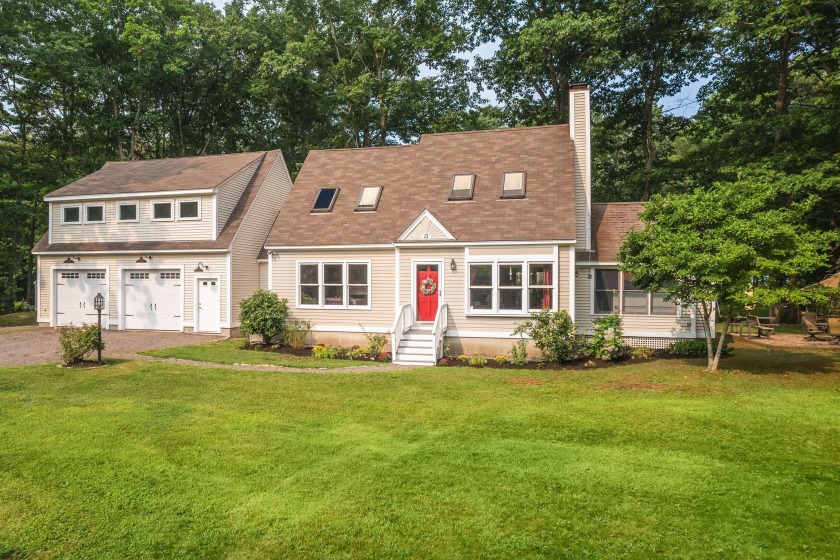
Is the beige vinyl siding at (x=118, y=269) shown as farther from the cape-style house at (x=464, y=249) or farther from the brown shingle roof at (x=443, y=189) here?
the brown shingle roof at (x=443, y=189)

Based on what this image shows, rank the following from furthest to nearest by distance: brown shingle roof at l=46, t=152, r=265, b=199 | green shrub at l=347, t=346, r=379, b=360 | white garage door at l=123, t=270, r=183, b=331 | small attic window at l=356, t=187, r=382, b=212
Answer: brown shingle roof at l=46, t=152, r=265, b=199 → white garage door at l=123, t=270, r=183, b=331 → small attic window at l=356, t=187, r=382, b=212 → green shrub at l=347, t=346, r=379, b=360

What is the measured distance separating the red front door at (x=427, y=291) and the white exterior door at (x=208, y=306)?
8574 millimetres

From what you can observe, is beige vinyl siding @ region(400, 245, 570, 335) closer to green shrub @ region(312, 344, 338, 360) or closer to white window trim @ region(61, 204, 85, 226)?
green shrub @ region(312, 344, 338, 360)

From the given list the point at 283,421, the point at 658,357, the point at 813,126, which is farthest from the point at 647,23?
the point at 283,421

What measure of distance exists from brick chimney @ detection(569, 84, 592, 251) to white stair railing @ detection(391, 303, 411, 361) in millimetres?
6510

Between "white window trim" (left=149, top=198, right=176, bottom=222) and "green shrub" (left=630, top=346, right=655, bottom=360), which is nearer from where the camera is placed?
"green shrub" (left=630, top=346, right=655, bottom=360)

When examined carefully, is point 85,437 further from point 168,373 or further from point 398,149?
point 398,149

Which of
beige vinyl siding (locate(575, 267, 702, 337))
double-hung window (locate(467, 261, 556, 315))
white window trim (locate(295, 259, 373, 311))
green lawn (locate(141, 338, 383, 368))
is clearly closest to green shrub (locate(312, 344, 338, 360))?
green lawn (locate(141, 338, 383, 368))

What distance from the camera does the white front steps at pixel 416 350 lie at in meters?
14.3

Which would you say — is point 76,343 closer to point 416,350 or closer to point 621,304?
point 416,350

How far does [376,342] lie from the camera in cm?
1559

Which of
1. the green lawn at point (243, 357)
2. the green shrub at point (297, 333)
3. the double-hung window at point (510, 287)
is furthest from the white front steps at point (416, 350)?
the green shrub at point (297, 333)

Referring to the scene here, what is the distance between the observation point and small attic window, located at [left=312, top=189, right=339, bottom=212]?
59.2 feet

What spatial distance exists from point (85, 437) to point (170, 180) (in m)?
16.3
